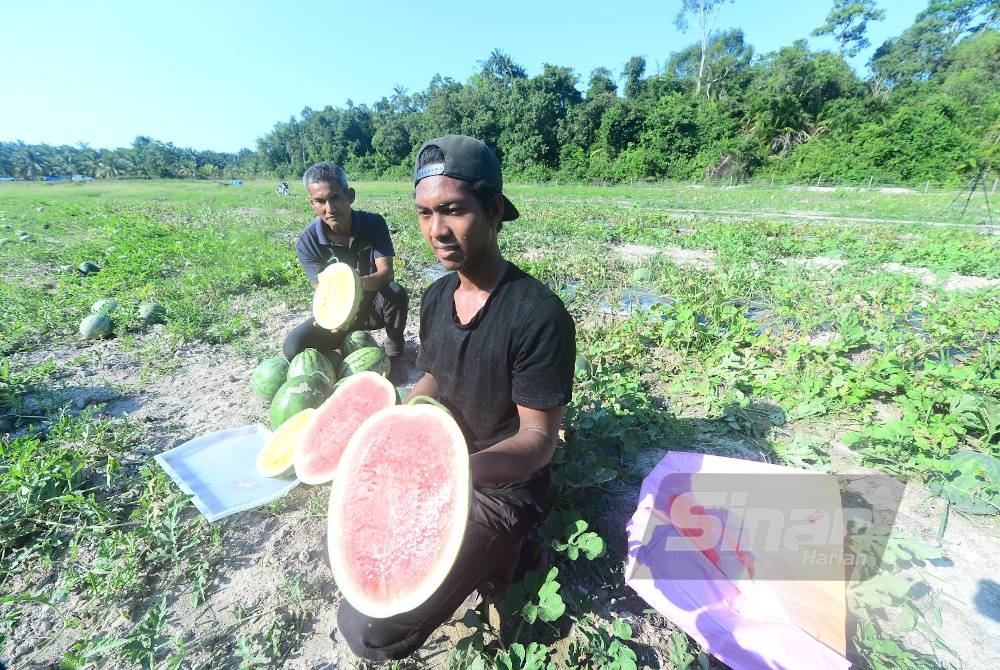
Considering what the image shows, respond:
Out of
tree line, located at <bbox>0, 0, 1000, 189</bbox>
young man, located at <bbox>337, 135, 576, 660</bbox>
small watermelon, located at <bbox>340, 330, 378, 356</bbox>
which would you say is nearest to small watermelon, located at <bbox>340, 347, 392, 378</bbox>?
small watermelon, located at <bbox>340, 330, 378, 356</bbox>

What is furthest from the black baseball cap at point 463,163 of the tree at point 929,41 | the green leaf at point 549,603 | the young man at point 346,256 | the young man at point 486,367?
the tree at point 929,41

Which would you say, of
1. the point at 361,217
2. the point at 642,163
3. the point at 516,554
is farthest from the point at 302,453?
the point at 642,163

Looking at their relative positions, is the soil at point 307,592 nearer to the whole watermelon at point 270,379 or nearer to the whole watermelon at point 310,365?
the whole watermelon at point 270,379

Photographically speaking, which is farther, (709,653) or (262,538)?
(262,538)

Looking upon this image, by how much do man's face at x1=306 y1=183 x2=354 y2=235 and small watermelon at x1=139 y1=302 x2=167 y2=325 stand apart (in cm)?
289

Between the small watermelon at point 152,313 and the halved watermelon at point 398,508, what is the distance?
4.86m

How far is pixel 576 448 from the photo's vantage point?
2.49 m

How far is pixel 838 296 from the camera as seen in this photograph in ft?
15.9

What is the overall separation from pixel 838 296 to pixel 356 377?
541 centimetres

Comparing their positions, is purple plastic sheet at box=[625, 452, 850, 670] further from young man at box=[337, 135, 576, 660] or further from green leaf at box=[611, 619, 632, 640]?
young man at box=[337, 135, 576, 660]

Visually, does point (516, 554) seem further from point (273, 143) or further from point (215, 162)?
point (215, 162)

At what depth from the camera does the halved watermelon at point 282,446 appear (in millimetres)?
2426

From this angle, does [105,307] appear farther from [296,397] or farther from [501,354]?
[501,354]

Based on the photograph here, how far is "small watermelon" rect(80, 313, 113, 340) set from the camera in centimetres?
442
